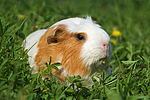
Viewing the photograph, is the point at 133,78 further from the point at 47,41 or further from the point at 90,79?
the point at 47,41

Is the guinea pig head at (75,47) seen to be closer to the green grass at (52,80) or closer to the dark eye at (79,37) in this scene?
the dark eye at (79,37)

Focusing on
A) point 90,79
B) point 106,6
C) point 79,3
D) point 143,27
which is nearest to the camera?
point 90,79

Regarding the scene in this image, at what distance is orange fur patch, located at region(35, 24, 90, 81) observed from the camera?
235 cm

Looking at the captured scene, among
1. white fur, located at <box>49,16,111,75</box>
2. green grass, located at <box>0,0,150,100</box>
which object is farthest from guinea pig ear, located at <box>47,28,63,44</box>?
green grass, located at <box>0,0,150,100</box>

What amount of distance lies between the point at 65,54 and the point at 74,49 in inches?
4.6

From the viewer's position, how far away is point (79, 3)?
6707mm

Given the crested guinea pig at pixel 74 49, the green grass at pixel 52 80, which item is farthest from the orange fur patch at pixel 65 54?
the green grass at pixel 52 80

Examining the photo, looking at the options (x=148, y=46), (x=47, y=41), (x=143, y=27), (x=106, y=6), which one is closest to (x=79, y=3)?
(x=106, y=6)

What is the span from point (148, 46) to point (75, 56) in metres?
2.01

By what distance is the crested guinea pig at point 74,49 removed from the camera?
2.28 metres

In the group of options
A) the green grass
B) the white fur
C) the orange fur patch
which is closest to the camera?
the green grass

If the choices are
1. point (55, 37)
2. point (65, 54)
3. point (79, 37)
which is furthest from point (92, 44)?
point (55, 37)

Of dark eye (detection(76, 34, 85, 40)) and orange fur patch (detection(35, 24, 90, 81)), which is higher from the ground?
dark eye (detection(76, 34, 85, 40))

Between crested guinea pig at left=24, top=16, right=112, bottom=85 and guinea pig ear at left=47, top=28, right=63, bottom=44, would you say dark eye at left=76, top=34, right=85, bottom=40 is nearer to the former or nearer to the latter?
crested guinea pig at left=24, top=16, right=112, bottom=85
